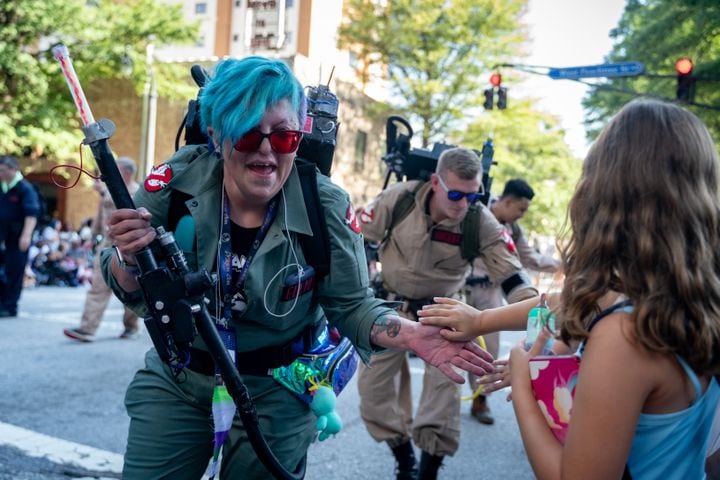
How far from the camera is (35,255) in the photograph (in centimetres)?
1502

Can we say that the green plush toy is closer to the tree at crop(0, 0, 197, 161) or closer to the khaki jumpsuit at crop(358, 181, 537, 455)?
the khaki jumpsuit at crop(358, 181, 537, 455)

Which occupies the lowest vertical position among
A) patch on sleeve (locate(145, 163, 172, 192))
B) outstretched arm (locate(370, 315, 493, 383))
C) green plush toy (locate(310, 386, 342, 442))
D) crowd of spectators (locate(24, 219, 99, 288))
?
crowd of spectators (locate(24, 219, 99, 288))

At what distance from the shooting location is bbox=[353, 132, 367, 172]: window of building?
29.4m

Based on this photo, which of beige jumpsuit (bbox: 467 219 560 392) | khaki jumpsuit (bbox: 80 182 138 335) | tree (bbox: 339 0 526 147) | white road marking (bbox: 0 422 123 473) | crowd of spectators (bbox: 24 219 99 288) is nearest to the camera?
white road marking (bbox: 0 422 123 473)

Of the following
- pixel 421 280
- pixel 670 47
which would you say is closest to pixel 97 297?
pixel 421 280

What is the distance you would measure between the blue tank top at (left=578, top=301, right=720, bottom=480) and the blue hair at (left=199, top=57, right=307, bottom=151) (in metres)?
1.19

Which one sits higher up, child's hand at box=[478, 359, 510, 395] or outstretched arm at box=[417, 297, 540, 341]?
outstretched arm at box=[417, 297, 540, 341]

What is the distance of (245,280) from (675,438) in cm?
128

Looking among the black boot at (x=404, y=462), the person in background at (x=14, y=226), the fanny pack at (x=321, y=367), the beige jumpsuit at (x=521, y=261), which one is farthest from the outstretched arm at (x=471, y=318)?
the person in background at (x=14, y=226)

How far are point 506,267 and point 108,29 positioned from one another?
19807 millimetres

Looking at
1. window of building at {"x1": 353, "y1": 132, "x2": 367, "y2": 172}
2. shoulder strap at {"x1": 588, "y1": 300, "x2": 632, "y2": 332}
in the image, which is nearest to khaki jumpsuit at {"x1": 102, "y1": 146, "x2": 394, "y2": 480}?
shoulder strap at {"x1": 588, "y1": 300, "x2": 632, "y2": 332}

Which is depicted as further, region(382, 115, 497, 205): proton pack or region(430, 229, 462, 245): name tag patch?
region(382, 115, 497, 205): proton pack

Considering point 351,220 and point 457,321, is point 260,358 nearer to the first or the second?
point 351,220

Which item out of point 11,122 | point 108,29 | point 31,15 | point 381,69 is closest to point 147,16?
point 108,29
